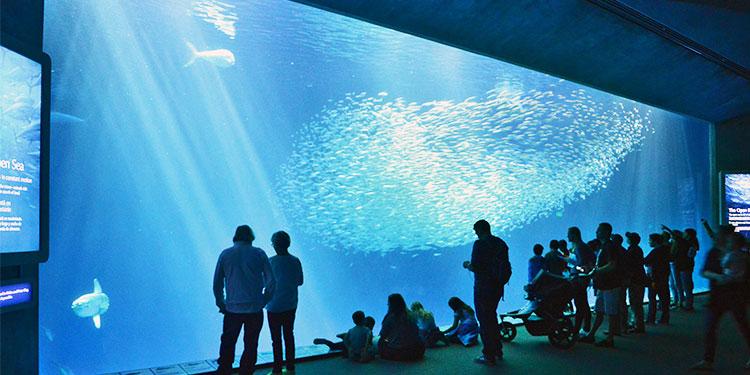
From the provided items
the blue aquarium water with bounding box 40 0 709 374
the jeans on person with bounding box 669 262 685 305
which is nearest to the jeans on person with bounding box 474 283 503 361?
the jeans on person with bounding box 669 262 685 305

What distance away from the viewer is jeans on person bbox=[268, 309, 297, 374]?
5203 mm

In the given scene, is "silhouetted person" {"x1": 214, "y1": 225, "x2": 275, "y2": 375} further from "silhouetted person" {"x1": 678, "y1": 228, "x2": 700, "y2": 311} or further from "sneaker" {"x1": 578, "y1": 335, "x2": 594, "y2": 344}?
"silhouetted person" {"x1": 678, "y1": 228, "x2": 700, "y2": 311}

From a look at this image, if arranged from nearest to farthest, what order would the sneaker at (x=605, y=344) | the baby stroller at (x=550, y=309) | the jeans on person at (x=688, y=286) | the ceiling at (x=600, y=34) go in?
the baby stroller at (x=550, y=309), the sneaker at (x=605, y=344), the ceiling at (x=600, y=34), the jeans on person at (x=688, y=286)

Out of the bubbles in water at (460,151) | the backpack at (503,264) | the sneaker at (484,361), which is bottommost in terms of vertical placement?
the sneaker at (484,361)

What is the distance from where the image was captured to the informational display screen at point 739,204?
43.7ft

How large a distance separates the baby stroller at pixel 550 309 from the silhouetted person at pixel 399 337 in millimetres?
1714

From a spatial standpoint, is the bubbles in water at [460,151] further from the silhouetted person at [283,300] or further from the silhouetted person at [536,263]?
the silhouetted person at [283,300]

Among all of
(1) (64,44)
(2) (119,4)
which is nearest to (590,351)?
(2) (119,4)

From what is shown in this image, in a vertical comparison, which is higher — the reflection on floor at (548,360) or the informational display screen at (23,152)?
the informational display screen at (23,152)

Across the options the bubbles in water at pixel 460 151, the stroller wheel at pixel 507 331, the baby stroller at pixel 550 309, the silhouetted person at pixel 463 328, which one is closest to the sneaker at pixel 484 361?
the silhouetted person at pixel 463 328

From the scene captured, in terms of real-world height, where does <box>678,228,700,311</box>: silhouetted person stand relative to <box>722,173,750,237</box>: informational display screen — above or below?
below

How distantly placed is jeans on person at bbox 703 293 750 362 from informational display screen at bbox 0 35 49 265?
6425 mm

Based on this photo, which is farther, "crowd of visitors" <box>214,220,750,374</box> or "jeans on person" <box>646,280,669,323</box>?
"jeans on person" <box>646,280,669,323</box>

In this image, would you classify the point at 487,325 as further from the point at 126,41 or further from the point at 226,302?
the point at 126,41
